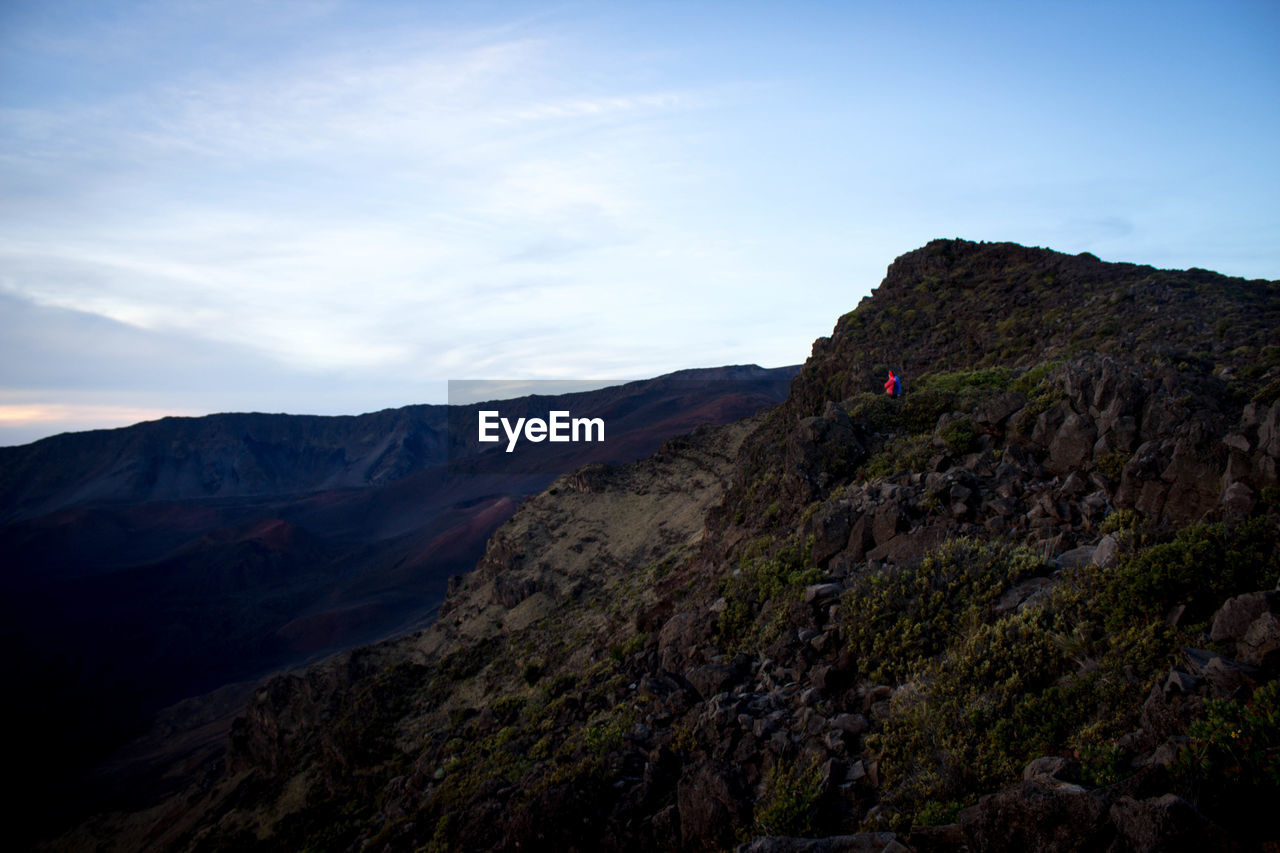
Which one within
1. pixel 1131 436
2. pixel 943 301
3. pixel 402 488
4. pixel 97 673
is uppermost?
pixel 943 301

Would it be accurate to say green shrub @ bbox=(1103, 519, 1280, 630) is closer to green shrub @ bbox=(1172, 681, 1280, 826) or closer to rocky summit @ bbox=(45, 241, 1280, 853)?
rocky summit @ bbox=(45, 241, 1280, 853)

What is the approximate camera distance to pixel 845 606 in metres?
7.98

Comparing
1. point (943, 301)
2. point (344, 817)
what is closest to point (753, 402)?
point (943, 301)

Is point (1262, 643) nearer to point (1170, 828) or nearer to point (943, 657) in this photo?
point (1170, 828)

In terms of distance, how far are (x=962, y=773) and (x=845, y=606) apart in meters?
2.67

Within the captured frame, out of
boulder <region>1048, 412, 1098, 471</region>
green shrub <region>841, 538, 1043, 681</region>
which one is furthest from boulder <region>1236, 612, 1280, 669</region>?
boulder <region>1048, 412, 1098, 471</region>

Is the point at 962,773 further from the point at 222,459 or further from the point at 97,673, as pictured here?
the point at 222,459

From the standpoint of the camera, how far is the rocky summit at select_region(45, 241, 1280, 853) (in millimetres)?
4680

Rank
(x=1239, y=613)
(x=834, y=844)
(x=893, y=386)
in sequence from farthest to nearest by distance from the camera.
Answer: (x=893, y=386)
(x=1239, y=613)
(x=834, y=844)

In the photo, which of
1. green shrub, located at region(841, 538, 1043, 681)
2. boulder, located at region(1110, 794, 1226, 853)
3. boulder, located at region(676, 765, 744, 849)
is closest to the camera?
boulder, located at region(1110, 794, 1226, 853)

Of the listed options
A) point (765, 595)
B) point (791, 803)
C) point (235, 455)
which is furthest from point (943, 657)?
point (235, 455)

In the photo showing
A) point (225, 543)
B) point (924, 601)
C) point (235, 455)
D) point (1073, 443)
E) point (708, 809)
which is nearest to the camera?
point (708, 809)

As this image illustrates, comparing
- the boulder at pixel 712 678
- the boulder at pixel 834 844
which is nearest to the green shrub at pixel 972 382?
the boulder at pixel 712 678

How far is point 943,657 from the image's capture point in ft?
22.4
